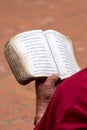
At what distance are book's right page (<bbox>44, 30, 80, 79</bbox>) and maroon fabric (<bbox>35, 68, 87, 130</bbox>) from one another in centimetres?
41

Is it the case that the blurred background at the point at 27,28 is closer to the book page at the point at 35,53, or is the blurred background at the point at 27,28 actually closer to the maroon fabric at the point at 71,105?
the book page at the point at 35,53

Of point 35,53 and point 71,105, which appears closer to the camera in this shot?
point 71,105

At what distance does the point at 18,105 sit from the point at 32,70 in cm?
98

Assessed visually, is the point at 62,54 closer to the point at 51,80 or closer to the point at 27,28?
the point at 51,80

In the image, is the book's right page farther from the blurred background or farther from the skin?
the blurred background

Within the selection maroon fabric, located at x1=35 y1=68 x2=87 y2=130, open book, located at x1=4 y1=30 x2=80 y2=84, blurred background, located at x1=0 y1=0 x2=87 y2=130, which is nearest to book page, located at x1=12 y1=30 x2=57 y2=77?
open book, located at x1=4 y1=30 x2=80 y2=84

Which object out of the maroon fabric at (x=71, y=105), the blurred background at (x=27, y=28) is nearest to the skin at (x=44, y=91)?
the maroon fabric at (x=71, y=105)

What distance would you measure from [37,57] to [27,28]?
1764 millimetres

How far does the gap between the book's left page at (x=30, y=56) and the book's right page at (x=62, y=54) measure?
18 millimetres

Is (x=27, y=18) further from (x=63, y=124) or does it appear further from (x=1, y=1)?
(x=63, y=124)

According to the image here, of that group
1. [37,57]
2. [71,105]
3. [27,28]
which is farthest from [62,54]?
[27,28]

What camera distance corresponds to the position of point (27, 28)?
3.16m

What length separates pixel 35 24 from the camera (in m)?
3.23

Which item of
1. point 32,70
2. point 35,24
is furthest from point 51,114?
point 35,24
